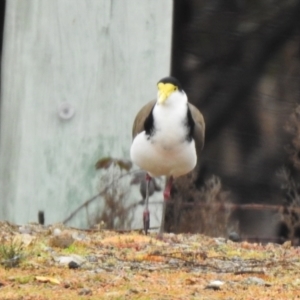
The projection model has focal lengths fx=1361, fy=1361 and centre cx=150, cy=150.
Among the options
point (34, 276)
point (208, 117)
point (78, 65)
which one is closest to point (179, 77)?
point (208, 117)

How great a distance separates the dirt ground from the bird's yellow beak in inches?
38.8

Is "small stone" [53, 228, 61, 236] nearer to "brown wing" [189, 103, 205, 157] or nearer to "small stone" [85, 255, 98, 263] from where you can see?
"small stone" [85, 255, 98, 263]

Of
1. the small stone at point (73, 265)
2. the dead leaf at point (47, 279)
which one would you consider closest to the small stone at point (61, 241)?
the small stone at point (73, 265)

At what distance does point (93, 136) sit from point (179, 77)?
54.4 inches

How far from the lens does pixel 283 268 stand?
8.20 m

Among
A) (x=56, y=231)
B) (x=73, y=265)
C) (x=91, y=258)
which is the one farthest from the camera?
(x=56, y=231)

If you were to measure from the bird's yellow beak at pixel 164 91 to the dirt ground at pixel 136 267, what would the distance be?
98 centimetres

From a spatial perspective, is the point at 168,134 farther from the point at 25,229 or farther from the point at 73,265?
the point at 73,265

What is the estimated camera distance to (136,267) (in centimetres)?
792

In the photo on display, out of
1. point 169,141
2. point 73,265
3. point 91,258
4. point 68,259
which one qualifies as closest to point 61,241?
point 91,258

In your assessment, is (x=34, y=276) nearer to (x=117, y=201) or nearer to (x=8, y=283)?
(x=8, y=283)

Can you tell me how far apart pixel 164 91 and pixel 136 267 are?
84.9 inches

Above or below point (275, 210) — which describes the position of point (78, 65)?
above

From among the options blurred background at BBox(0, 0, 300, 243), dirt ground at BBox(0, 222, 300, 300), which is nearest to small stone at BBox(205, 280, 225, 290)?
dirt ground at BBox(0, 222, 300, 300)
